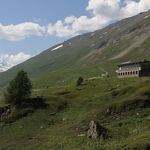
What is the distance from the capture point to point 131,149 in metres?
22.0

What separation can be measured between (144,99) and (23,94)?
1831 inches

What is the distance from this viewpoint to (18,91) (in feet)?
206

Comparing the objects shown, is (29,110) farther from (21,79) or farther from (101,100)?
(101,100)

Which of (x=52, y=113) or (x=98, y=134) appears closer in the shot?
(x=98, y=134)

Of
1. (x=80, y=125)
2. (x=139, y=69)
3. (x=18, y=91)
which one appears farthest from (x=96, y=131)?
(x=139, y=69)

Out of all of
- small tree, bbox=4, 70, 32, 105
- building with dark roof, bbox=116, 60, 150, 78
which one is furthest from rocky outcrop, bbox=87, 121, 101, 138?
building with dark roof, bbox=116, 60, 150, 78

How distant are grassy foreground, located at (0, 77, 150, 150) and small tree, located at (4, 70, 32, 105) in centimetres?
696

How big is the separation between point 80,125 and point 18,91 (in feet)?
113

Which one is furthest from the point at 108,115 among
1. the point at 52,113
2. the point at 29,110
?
the point at 29,110

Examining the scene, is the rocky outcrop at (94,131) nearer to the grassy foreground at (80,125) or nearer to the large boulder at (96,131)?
the large boulder at (96,131)

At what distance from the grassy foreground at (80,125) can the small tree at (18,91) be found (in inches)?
274

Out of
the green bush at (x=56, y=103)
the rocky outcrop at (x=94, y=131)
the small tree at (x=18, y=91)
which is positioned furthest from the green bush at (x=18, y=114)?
the rocky outcrop at (x=94, y=131)

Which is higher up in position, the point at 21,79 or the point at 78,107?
the point at 21,79

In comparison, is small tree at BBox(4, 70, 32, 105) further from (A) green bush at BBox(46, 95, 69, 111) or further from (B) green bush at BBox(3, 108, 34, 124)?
(A) green bush at BBox(46, 95, 69, 111)
